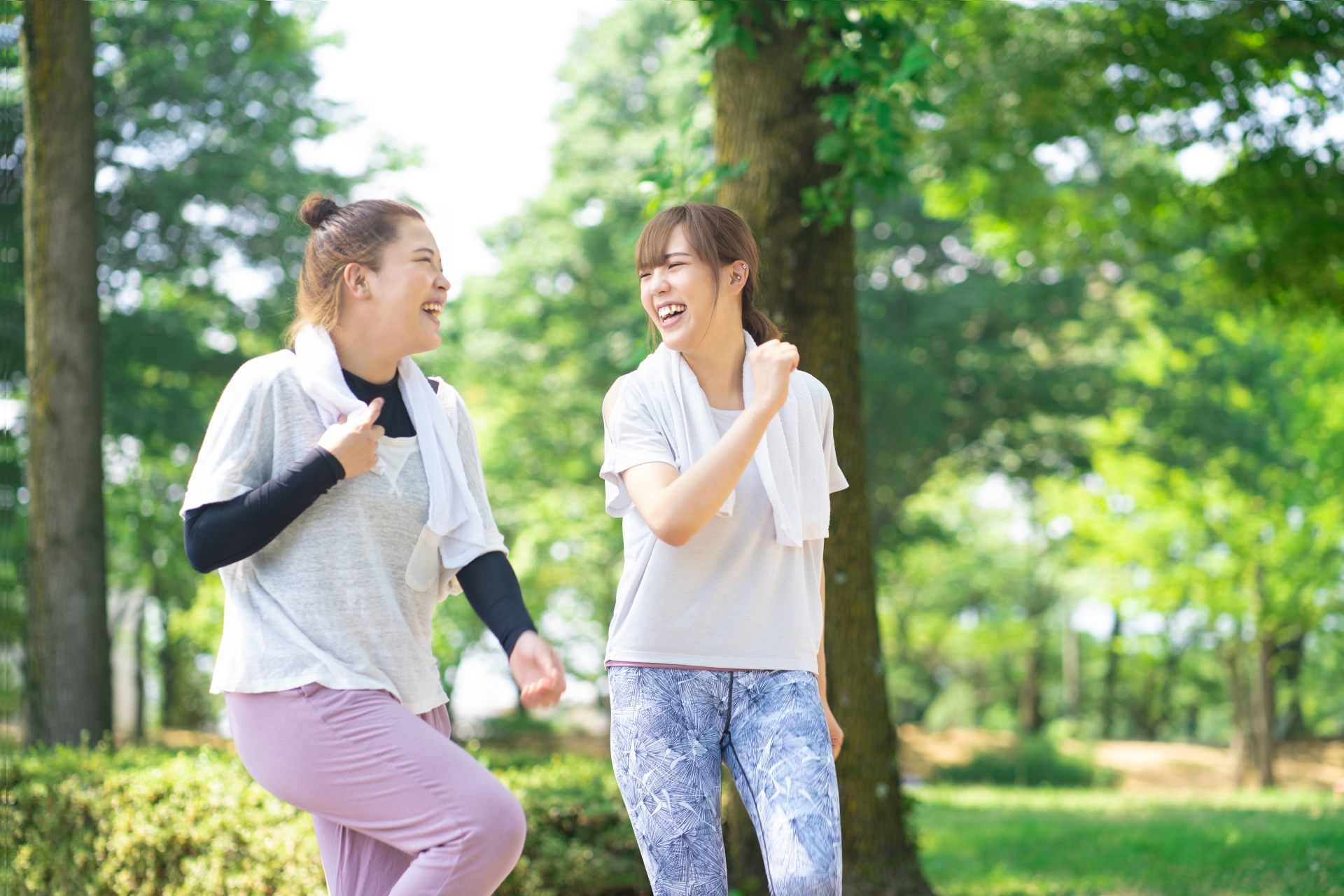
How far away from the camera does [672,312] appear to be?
8.87 ft

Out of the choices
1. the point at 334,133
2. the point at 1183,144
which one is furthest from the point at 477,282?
the point at 1183,144

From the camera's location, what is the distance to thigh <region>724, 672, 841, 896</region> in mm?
2346

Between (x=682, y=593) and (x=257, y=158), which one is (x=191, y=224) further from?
(x=682, y=593)

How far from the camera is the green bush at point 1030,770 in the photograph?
2234 cm

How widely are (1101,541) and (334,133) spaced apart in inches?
636

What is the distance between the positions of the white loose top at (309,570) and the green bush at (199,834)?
2638 millimetres

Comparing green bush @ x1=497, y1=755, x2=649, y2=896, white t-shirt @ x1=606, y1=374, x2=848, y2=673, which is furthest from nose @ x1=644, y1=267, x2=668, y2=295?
green bush @ x1=497, y1=755, x2=649, y2=896

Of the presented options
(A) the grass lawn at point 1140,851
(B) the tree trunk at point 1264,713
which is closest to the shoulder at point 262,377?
(A) the grass lawn at point 1140,851

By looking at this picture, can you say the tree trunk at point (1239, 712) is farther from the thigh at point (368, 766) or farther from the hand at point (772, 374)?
the thigh at point (368, 766)

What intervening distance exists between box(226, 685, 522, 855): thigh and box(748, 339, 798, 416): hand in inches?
40.4

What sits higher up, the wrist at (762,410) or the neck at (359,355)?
the neck at (359,355)

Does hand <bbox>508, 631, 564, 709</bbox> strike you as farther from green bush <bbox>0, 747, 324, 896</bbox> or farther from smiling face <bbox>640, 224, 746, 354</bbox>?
green bush <bbox>0, 747, 324, 896</bbox>

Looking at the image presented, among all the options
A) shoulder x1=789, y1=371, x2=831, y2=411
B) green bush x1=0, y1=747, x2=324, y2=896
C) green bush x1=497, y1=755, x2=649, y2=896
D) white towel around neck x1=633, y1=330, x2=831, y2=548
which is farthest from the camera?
green bush x1=497, y1=755, x2=649, y2=896

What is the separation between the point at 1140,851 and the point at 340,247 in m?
7.19
